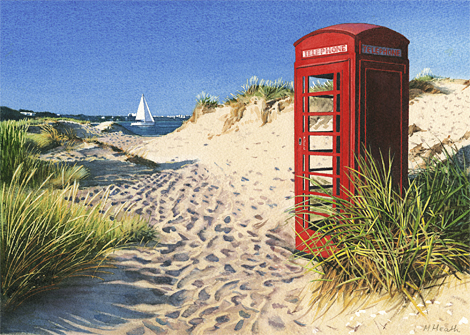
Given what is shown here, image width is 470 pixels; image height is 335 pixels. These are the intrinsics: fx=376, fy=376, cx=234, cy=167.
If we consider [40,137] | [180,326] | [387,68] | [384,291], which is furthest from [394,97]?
[40,137]

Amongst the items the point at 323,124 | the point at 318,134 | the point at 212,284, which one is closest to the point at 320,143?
the point at 323,124

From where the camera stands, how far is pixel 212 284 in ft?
13.4

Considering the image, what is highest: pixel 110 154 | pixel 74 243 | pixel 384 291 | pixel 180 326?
pixel 110 154

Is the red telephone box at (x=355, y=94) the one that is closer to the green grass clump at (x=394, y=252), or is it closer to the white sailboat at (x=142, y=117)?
the green grass clump at (x=394, y=252)

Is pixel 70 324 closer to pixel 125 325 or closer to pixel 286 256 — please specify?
pixel 125 325

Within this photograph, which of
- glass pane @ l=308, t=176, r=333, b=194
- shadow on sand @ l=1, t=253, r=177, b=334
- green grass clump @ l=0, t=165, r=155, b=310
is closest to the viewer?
shadow on sand @ l=1, t=253, r=177, b=334

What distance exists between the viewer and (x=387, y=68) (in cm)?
414

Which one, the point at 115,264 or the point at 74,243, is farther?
the point at 115,264

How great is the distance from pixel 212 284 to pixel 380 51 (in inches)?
123

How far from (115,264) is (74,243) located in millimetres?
531

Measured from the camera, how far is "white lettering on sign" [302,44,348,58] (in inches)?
156

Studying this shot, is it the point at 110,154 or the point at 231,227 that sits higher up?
the point at 110,154
